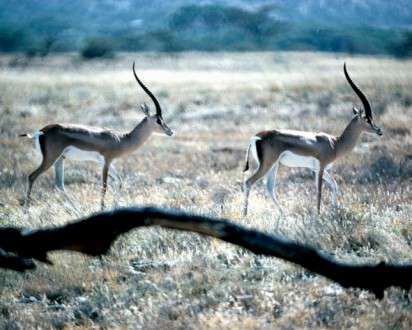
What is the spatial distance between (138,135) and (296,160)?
9.01 feet

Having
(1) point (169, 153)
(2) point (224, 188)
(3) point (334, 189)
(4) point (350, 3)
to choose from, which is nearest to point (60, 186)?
(2) point (224, 188)

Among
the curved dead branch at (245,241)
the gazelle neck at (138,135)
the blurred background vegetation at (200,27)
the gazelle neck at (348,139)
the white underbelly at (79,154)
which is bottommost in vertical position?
the blurred background vegetation at (200,27)

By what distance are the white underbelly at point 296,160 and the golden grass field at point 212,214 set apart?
0.49 meters

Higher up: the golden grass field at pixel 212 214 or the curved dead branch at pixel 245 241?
the curved dead branch at pixel 245 241

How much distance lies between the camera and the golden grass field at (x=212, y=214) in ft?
15.5

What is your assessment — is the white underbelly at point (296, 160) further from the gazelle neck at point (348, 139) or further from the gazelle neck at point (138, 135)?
the gazelle neck at point (138, 135)

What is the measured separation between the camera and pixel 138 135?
1048 centimetres

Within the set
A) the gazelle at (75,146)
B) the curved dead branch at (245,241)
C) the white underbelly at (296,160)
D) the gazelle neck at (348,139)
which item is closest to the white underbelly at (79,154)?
the gazelle at (75,146)

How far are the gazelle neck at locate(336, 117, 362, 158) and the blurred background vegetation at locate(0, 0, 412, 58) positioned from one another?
45158mm

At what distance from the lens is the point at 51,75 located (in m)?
40.1

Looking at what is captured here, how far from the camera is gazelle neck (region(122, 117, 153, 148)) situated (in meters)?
10.3

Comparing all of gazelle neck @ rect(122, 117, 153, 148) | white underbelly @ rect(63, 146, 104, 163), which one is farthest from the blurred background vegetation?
white underbelly @ rect(63, 146, 104, 163)

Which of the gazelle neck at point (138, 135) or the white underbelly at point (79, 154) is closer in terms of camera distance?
the white underbelly at point (79, 154)

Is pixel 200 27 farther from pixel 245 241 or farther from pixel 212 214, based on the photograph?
pixel 245 241
